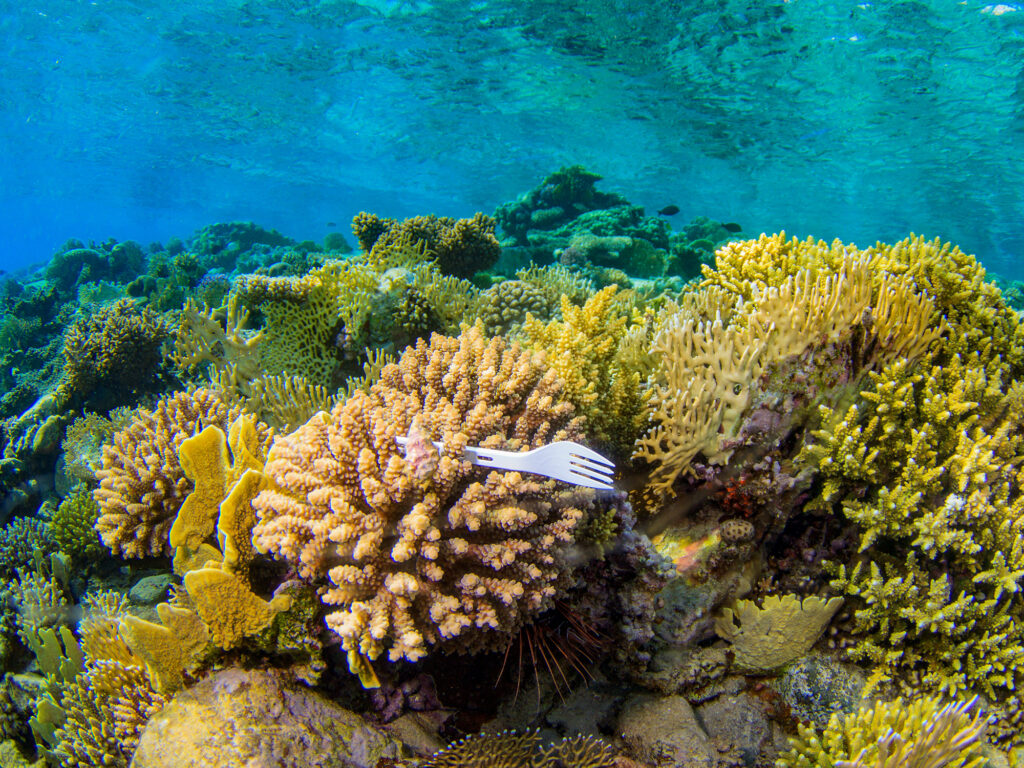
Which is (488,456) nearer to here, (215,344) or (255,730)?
(255,730)

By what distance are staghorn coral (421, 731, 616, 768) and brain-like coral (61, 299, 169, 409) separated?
7855mm

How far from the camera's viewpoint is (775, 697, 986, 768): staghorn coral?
210 centimetres

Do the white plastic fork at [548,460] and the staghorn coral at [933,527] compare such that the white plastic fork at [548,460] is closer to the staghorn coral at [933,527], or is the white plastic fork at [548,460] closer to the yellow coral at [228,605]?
the yellow coral at [228,605]

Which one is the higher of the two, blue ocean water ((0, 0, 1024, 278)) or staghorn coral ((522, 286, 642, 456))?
blue ocean water ((0, 0, 1024, 278))

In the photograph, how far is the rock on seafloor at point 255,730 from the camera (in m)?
1.85

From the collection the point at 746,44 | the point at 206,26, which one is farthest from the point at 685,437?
the point at 206,26

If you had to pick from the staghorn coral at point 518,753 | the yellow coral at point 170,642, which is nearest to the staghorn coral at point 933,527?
the staghorn coral at point 518,753

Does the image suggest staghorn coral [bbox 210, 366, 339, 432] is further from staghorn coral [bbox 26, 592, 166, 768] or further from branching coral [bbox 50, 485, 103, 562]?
branching coral [bbox 50, 485, 103, 562]

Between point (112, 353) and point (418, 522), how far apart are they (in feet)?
25.6

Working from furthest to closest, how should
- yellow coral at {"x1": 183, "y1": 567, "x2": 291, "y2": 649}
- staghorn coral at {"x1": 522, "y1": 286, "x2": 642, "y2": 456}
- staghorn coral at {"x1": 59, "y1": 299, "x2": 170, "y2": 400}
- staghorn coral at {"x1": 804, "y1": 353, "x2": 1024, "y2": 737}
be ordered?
1. staghorn coral at {"x1": 59, "y1": 299, "x2": 170, "y2": 400}
2. staghorn coral at {"x1": 522, "y1": 286, "x2": 642, "y2": 456}
3. staghorn coral at {"x1": 804, "y1": 353, "x2": 1024, "y2": 737}
4. yellow coral at {"x1": 183, "y1": 567, "x2": 291, "y2": 649}

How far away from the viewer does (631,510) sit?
Answer: 272cm

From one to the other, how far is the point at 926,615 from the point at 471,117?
135 ft

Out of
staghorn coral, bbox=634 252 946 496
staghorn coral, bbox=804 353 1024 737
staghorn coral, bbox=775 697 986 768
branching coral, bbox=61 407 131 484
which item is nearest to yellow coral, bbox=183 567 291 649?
staghorn coral, bbox=634 252 946 496

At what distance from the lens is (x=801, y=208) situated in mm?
56906
